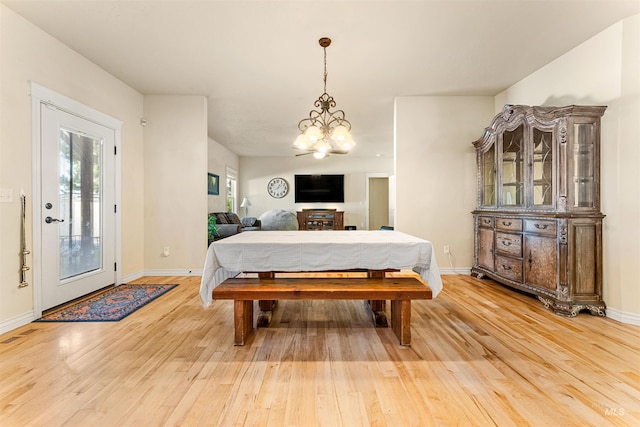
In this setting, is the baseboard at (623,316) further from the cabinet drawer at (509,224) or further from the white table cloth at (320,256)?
the white table cloth at (320,256)

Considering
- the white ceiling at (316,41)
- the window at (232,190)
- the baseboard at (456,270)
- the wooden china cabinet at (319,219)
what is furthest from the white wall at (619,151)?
the window at (232,190)

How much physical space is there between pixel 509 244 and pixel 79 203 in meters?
4.42

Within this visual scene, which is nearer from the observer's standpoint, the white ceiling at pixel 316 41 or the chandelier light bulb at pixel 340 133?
the white ceiling at pixel 316 41

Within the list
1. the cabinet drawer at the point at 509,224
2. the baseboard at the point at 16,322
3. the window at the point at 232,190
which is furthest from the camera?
the window at the point at 232,190

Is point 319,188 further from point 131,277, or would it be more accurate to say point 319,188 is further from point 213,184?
point 131,277

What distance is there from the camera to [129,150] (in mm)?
3605

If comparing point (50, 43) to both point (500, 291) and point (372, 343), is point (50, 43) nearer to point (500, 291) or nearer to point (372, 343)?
point (372, 343)

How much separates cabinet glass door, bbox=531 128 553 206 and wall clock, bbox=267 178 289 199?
6100mm

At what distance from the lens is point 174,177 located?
12.7 ft

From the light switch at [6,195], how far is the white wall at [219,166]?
3.87m

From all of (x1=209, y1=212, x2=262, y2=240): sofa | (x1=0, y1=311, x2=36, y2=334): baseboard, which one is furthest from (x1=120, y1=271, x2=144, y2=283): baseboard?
(x1=209, y1=212, x2=262, y2=240): sofa

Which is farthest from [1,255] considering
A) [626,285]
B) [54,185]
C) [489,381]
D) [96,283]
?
[626,285]

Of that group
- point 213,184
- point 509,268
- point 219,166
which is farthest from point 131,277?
point 509,268

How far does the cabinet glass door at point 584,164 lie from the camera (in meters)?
2.52
